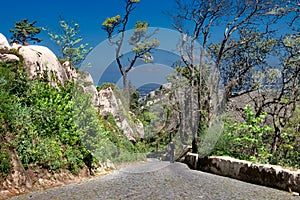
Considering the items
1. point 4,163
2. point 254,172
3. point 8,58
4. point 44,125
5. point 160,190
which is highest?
point 8,58

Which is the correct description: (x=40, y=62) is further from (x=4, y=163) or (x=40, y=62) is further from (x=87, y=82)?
(x=4, y=163)

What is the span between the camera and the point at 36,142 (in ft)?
25.3

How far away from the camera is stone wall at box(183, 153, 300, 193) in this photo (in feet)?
21.9

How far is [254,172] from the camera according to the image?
25.8 ft

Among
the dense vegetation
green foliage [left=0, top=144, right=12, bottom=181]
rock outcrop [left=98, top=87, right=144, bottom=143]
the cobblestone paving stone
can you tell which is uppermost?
rock outcrop [left=98, top=87, right=144, bottom=143]

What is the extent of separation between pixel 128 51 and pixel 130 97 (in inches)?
128

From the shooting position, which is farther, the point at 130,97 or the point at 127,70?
the point at 130,97

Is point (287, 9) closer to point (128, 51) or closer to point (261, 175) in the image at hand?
point (261, 175)

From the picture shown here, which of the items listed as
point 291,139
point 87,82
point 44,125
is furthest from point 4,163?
point 291,139

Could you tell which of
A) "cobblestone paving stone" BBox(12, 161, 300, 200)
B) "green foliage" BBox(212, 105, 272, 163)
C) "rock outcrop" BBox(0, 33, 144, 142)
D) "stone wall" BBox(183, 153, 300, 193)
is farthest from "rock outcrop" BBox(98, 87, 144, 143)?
"cobblestone paving stone" BBox(12, 161, 300, 200)

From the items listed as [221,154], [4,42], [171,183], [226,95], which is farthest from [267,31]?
[4,42]

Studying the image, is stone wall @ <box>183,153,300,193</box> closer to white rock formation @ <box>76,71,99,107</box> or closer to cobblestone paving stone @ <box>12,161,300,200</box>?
cobblestone paving stone @ <box>12,161,300,200</box>

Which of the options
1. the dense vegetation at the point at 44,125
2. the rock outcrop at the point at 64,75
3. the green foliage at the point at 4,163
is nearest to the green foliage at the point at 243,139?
the dense vegetation at the point at 44,125

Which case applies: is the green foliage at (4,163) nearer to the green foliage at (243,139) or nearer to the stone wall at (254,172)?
the stone wall at (254,172)
